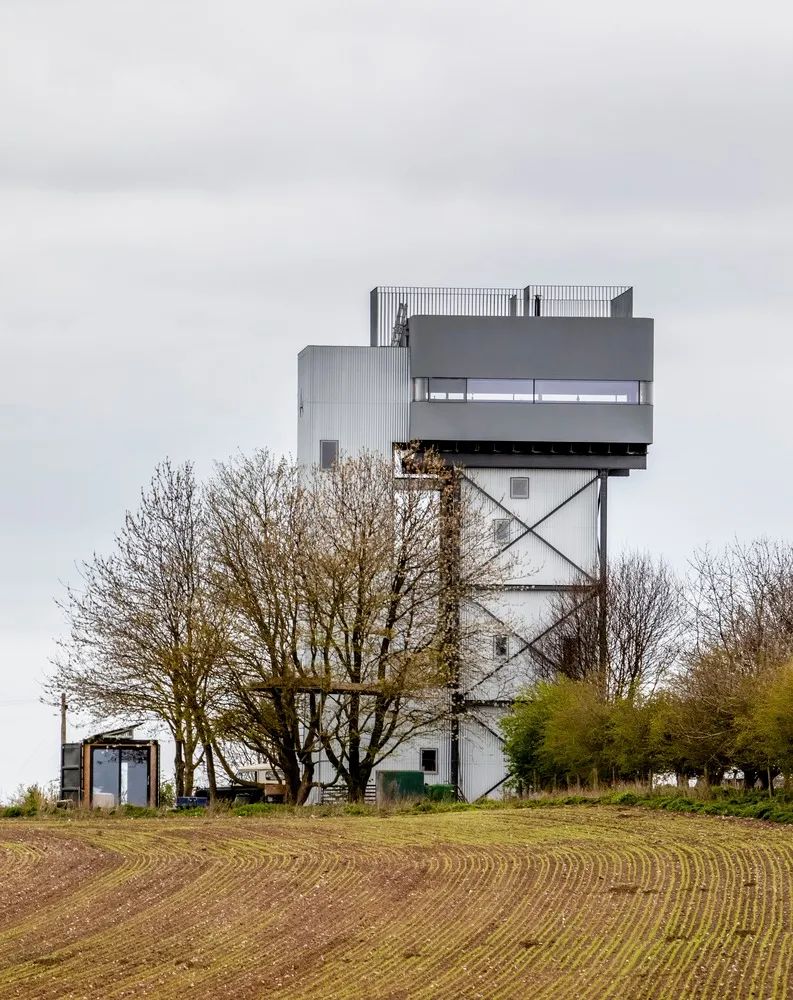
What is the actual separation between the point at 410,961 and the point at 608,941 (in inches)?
95.1

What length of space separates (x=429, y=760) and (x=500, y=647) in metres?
4.96

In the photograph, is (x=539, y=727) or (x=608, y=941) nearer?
(x=608, y=941)

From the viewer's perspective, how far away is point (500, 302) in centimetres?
6303

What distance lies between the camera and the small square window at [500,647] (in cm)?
5909

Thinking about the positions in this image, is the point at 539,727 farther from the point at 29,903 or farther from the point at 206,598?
the point at 29,903

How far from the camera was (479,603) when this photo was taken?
57.9 meters

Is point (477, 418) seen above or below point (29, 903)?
above

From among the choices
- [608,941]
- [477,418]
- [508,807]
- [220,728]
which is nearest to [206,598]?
[220,728]

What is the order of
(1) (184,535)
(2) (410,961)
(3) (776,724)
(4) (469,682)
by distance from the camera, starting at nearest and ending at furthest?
(2) (410,961), (3) (776,724), (1) (184,535), (4) (469,682)

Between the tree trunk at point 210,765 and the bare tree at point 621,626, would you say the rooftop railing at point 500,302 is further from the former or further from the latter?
the tree trunk at point 210,765

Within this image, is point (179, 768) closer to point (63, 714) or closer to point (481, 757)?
point (63, 714)

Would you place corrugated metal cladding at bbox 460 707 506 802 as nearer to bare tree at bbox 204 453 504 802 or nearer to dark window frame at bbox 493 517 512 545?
dark window frame at bbox 493 517 512 545

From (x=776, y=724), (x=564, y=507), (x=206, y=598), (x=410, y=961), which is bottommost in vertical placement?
(x=410, y=961)

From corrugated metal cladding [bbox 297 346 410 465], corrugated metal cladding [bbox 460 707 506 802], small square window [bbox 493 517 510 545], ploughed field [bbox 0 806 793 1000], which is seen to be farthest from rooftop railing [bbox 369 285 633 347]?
ploughed field [bbox 0 806 793 1000]
